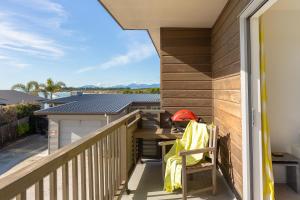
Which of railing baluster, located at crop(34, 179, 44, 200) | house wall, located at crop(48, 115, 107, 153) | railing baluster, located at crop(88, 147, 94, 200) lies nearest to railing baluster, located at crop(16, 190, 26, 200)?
railing baluster, located at crop(34, 179, 44, 200)

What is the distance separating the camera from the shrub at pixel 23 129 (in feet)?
54.7

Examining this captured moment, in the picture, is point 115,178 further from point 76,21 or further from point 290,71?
point 76,21

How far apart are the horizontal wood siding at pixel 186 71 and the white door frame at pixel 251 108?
5.92 feet

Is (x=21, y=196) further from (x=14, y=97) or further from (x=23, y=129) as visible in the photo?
(x=14, y=97)

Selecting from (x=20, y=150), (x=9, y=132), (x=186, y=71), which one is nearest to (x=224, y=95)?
(x=186, y=71)

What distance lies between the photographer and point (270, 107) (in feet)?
10.6

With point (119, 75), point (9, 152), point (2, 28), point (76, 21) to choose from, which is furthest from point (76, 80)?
point (9, 152)

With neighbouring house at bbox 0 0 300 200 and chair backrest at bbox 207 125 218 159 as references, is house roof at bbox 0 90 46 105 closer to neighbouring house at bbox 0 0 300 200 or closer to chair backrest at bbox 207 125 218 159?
neighbouring house at bbox 0 0 300 200

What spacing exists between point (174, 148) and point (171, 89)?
1.25 meters

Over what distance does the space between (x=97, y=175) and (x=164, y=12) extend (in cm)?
252

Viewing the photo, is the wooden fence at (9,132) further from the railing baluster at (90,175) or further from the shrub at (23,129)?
the railing baluster at (90,175)

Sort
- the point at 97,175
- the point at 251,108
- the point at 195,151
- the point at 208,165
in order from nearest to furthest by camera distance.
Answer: the point at 97,175 → the point at 251,108 → the point at 195,151 → the point at 208,165

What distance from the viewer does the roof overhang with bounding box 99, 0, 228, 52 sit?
3146mm

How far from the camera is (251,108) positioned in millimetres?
2369
